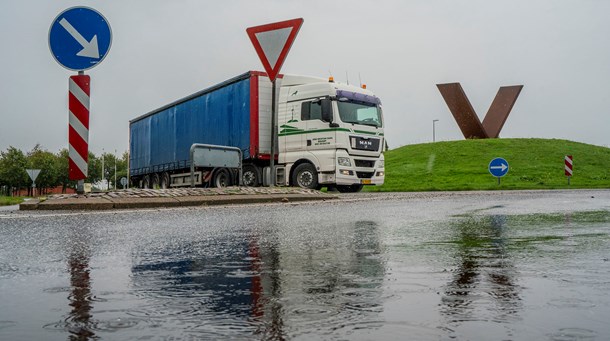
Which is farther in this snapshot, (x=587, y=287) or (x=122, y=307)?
(x=587, y=287)

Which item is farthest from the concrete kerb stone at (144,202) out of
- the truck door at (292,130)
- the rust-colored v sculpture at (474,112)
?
the rust-colored v sculpture at (474,112)

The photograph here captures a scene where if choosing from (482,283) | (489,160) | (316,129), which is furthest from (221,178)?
(489,160)

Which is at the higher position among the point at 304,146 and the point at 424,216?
the point at 304,146

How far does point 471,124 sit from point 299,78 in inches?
929

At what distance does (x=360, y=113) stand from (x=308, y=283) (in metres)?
14.4

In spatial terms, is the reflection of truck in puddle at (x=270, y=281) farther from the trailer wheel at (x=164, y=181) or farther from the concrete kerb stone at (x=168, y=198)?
the trailer wheel at (x=164, y=181)

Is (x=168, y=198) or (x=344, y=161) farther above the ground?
(x=344, y=161)

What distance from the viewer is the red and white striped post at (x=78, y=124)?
372 inches

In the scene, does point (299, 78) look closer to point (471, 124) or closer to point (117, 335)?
point (117, 335)

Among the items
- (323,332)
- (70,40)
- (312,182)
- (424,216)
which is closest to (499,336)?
(323,332)

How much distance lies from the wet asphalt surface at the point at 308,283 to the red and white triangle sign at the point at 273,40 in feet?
22.2

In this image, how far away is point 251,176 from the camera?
1822 cm

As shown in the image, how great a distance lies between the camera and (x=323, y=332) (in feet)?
5.98

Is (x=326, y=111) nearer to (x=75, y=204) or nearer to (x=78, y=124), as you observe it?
(x=78, y=124)
